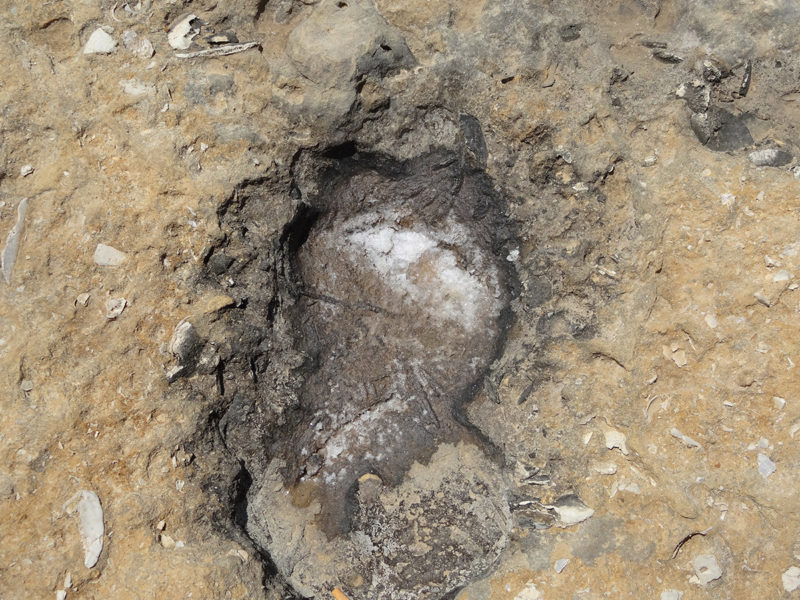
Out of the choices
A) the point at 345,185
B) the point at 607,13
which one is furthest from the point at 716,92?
the point at 345,185

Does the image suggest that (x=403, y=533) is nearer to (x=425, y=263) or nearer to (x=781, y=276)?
(x=425, y=263)

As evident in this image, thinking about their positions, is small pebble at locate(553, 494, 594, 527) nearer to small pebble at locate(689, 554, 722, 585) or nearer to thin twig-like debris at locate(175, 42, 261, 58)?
small pebble at locate(689, 554, 722, 585)

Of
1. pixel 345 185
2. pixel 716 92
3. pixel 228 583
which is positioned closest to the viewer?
pixel 228 583

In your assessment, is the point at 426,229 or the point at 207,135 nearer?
the point at 207,135

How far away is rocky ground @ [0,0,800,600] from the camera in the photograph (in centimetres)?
199

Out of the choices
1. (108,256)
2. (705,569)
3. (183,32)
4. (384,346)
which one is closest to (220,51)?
(183,32)

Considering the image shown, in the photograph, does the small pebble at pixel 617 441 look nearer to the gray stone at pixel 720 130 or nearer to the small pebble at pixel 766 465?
the small pebble at pixel 766 465

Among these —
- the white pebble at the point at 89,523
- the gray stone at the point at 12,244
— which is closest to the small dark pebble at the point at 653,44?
the gray stone at the point at 12,244

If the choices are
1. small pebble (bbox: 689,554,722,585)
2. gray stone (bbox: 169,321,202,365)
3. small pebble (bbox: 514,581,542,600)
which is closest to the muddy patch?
small pebble (bbox: 514,581,542,600)

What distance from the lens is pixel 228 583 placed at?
6.69 feet

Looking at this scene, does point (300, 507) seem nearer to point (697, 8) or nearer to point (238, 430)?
point (238, 430)

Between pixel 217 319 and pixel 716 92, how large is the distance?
6.33ft

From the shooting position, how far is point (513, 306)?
2.29 metres

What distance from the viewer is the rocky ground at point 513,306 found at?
6.53 feet
